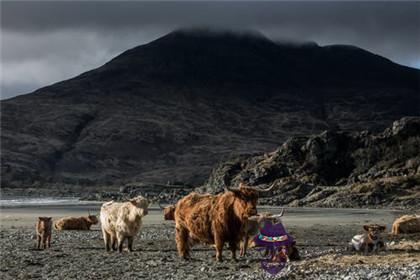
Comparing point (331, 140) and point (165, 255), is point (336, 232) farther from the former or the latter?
point (331, 140)

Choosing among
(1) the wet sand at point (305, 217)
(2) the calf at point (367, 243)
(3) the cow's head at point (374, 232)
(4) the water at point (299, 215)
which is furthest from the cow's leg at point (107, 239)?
(4) the water at point (299, 215)

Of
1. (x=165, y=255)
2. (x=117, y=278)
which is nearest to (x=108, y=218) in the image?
(x=165, y=255)

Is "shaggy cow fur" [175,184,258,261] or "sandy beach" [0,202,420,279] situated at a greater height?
"shaggy cow fur" [175,184,258,261]

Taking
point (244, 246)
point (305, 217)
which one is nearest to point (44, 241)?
point (244, 246)

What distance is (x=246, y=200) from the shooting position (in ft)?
64.5

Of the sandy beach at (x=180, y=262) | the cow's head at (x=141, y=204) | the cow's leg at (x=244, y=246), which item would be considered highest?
the cow's head at (x=141, y=204)

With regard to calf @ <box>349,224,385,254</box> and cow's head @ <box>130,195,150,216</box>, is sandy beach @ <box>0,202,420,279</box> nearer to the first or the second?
calf @ <box>349,224,385,254</box>

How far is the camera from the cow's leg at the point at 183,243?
21.2 metres

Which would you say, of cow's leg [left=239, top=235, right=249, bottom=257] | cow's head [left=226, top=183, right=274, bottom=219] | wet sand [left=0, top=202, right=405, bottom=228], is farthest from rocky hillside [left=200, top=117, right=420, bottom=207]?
cow's head [left=226, top=183, right=274, bottom=219]

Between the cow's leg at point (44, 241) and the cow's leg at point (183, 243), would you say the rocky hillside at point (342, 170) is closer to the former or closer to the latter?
the cow's leg at point (44, 241)

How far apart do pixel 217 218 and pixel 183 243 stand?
66.0 inches

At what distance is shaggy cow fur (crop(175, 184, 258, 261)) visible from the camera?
1970 centimetres

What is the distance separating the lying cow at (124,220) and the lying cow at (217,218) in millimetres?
2248

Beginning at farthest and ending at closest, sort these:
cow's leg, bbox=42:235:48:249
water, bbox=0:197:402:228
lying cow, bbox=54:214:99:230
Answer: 1. water, bbox=0:197:402:228
2. lying cow, bbox=54:214:99:230
3. cow's leg, bbox=42:235:48:249
